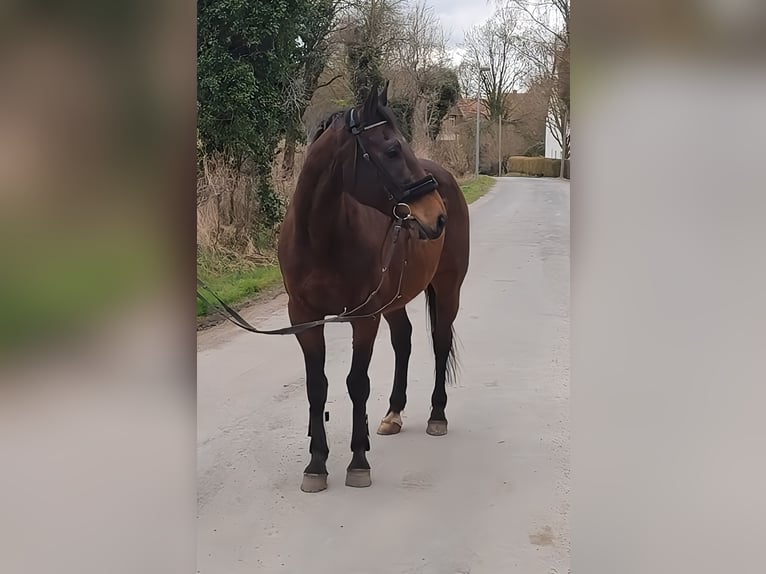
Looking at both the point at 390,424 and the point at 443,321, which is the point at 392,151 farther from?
the point at 390,424

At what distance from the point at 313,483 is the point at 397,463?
0.48 meters

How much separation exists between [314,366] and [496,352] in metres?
2.34

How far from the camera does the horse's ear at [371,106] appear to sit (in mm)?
2643

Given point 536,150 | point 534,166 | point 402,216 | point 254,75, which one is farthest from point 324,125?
point 534,166

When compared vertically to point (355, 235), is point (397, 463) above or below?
below

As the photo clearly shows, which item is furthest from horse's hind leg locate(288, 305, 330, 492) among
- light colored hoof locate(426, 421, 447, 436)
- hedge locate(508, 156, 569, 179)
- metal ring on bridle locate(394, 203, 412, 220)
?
hedge locate(508, 156, 569, 179)

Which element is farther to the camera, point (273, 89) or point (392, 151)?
point (273, 89)

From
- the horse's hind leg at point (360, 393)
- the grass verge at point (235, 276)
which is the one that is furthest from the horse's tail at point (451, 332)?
the grass verge at point (235, 276)

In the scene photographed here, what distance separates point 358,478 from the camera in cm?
296

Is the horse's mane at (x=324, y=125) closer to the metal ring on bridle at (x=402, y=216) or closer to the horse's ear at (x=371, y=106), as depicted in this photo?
the horse's ear at (x=371, y=106)
